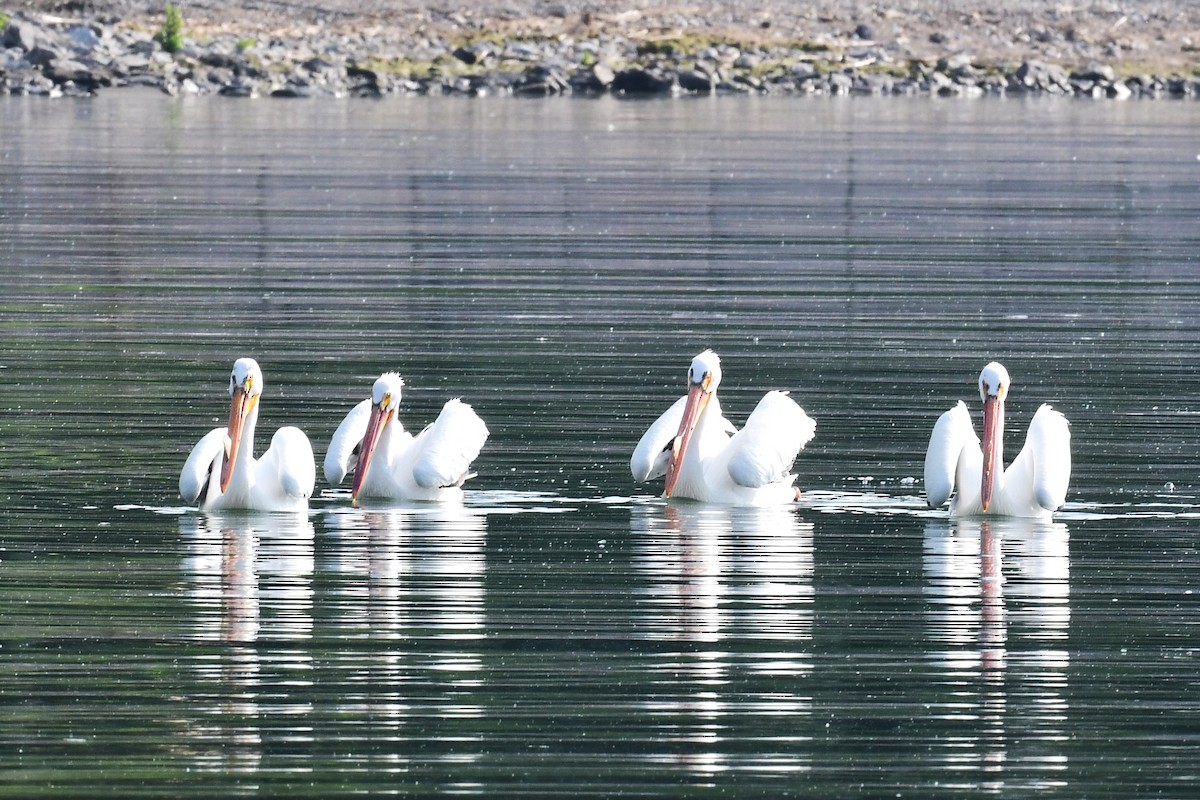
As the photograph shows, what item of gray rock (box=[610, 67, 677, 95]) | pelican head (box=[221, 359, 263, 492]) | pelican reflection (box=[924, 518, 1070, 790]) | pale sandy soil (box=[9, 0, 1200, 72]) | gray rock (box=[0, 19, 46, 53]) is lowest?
pelican reflection (box=[924, 518, 1070, 790])

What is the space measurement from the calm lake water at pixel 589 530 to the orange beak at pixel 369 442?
24 cm

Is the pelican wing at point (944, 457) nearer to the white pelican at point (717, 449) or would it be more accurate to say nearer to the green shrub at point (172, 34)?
the white pelican at point (717, 449)

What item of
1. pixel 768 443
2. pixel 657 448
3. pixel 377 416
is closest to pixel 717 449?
pixel 657 448

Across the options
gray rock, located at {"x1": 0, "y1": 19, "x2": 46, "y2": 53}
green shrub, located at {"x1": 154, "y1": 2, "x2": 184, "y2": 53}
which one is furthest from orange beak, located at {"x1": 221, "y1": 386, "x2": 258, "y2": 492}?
green shrub, located at {"x1": 154, "y1": 2, "x2": 184, "y2": 53}

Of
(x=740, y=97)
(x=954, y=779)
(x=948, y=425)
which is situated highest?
(x=740, y=97)

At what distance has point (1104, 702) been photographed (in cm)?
806

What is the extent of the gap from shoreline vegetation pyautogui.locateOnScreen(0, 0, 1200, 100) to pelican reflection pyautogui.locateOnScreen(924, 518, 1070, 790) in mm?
53021

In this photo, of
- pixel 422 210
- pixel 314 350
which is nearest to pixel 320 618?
pixel 314 350

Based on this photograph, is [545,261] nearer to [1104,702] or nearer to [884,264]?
[884,264]

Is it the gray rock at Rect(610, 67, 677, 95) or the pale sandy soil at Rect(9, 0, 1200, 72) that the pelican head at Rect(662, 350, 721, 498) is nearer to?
the gray rock at Rect(610, 67, 677, 95)

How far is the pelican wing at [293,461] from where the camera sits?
1130 centimetres

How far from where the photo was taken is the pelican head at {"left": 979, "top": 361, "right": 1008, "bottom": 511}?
452 inches

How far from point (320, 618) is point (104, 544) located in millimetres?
1740

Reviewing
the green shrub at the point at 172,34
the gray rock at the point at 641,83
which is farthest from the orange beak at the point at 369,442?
the green shrub at the point at 172,34
